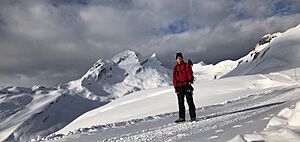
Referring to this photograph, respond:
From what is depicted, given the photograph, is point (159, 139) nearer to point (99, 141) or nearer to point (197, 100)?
point (99, 141)

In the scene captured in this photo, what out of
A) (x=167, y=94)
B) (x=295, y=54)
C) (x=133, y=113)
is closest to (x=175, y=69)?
(x=133, y=113)

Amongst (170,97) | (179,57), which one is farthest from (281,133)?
(170,97)

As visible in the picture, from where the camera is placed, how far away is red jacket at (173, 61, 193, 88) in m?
12.2

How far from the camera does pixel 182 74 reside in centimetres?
1237

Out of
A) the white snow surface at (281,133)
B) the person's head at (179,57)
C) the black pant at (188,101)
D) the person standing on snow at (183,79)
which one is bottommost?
the white snow surface at (281,133)

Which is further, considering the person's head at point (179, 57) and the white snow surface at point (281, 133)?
the person's head at point (179, 57)

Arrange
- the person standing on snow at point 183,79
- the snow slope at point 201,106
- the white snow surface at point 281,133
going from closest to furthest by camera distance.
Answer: the white snow surface at point 281,133
the snow slope at point 201,106
the person standing on snow at point 183,79

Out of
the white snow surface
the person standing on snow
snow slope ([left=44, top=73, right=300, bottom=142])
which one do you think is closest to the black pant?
the person standing on snow

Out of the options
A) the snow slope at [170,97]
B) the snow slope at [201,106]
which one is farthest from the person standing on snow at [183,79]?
the snow slope at [170,97]

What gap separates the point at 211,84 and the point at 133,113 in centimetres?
1027

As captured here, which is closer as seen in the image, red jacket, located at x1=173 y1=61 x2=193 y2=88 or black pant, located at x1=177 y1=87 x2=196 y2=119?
red jacket, located at x1=173 y1=61 x2=193 y2=88

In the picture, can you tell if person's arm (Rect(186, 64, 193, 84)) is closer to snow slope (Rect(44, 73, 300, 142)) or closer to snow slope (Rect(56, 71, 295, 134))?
snow slope (Rect(44, 73, 300, 142))

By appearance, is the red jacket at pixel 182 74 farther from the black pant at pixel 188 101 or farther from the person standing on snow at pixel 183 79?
the black pant at pixel 188 101

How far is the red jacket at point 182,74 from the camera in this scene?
40.2 feet
